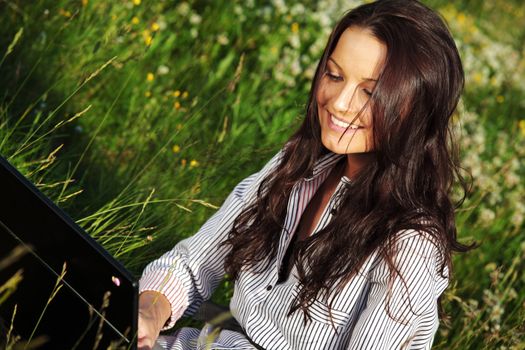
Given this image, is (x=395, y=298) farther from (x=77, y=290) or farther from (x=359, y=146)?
(x=77, y=290)

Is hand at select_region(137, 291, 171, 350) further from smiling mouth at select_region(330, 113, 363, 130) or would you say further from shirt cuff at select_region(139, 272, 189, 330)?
smiling mouth at select_region(330, 113, 363, 130)

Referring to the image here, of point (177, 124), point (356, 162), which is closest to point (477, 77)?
point (177, 124)

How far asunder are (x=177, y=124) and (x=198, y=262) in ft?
4.09

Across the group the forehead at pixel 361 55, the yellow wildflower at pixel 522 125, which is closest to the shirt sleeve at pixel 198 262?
the forehead at pixel 361 55

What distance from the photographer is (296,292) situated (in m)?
2.28

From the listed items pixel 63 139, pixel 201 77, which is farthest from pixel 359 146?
pixel 201 77

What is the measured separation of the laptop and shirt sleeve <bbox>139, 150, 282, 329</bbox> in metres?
0.41

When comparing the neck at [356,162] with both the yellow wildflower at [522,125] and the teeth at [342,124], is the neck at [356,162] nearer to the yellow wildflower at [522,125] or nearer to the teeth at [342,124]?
the teeth at [342,124]

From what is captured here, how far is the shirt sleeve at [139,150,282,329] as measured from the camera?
8.04ft

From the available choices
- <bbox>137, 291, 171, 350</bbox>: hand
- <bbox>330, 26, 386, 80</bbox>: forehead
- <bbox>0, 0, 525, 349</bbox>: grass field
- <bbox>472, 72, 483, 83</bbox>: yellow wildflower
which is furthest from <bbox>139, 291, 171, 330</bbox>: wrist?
<bbox>472, 72, 483, 83</bbox>: yellow wildflower

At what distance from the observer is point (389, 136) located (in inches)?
85.8

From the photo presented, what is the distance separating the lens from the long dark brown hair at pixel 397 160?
6.99ft

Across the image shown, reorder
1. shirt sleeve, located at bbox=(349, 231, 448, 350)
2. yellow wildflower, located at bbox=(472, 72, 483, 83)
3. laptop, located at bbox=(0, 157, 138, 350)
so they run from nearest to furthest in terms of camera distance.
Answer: laptop, located at bbox=(0, 157, 138, 350), shirt sleeve, located at bbox=(349, 231, 448, 350), yellow wildflower, located at bbox=(472, 72, 483, 83)

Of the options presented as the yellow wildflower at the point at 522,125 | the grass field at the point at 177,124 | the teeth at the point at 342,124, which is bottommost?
the yellow wildflower at the point at 522,125
